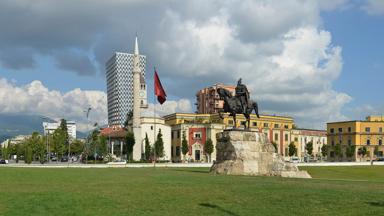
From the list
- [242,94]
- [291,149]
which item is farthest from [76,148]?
[242,94]

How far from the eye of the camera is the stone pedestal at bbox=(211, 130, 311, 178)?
35.9 meters

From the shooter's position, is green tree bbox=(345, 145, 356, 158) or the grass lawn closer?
the grass lawn

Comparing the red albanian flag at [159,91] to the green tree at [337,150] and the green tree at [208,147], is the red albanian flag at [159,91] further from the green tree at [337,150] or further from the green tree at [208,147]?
the green tree at [337,150]

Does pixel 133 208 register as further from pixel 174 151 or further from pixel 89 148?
pixel 174 151

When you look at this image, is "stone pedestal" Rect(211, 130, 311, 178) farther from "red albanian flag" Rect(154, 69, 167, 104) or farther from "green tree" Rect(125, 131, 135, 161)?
"green tree" Rect(125, 131, 135, 161)

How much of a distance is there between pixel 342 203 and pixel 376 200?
1.46 m

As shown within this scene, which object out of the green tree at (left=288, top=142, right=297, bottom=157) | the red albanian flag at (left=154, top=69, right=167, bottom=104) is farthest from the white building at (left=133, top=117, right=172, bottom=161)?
the red albanian flag at (left=154, top=69, right=167, bottom=104)

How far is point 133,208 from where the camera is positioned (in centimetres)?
1595

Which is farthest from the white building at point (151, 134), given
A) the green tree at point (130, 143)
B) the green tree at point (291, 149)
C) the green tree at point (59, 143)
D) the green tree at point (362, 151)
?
the green tree at point (362, 151)

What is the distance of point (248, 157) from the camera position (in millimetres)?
36250

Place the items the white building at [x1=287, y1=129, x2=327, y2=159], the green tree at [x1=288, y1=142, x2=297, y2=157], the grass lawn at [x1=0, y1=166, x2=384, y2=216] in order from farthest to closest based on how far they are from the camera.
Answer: the white building at [x1=287, y1=129, x2=327, y2=159], the green tree at [x1=288, y1=142, x2=297, y2=157], the grass lawn at [x1=0, y1=166, x2=384, y2=216]

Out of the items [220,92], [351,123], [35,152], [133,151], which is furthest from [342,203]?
[351,123]

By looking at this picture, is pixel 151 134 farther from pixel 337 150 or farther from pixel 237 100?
pixel 237 100

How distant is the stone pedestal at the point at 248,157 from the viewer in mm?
35906
